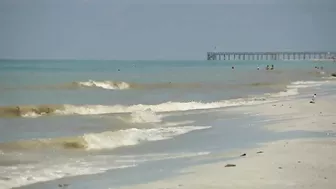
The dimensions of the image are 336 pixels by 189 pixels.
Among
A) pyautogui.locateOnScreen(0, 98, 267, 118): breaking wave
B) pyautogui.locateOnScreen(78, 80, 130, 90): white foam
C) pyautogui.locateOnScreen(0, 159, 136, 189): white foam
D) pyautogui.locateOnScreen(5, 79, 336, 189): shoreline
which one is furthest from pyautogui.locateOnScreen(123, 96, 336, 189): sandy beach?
pyautogui.locateOnScreen(78, 80, 130, 90): white foam

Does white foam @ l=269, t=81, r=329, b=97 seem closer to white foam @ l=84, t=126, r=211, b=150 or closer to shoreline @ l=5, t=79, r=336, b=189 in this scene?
shoreline @ l=5, t=79, r=336, b=189

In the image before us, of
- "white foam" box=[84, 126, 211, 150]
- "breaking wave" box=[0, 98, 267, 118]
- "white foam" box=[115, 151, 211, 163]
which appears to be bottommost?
"white foam" box=[115, 151, 211, 163]

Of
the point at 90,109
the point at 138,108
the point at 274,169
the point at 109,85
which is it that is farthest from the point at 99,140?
the point at 109,85

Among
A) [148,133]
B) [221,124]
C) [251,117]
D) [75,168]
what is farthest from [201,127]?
[75,168]

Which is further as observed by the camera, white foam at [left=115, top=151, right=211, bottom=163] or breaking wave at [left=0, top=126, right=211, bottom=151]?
breaking wave at [left=0, top=126, right=211, bottom=151]

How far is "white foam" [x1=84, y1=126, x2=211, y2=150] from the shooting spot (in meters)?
13.4

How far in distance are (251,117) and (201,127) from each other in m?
3.36

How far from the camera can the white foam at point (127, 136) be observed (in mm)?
13430

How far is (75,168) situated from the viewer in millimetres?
9906

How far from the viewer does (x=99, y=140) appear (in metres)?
13.8

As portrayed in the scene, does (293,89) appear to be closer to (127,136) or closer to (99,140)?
(127,136)

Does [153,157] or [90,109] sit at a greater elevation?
[90,109]

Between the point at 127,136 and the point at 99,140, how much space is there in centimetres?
96

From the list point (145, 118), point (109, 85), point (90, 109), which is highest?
point (109, 85)
